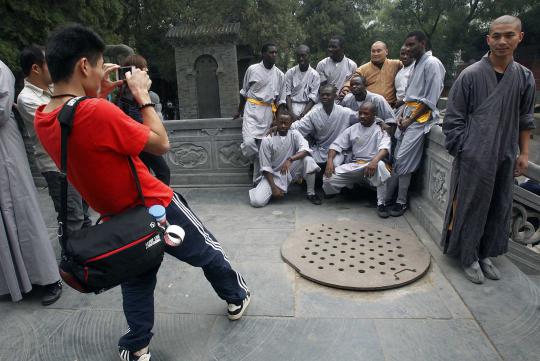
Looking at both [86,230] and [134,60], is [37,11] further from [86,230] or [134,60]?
[86,230]

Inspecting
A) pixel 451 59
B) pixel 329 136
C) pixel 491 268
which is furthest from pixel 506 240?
pixel 451 59

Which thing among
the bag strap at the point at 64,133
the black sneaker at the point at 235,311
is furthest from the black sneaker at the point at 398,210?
the bag strap at the point at 64,133

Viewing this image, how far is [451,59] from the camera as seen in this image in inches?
740

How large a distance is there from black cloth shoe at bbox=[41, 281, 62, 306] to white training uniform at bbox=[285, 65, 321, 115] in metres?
3.83

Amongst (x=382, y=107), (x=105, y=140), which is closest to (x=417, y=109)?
(x=382, y=107)

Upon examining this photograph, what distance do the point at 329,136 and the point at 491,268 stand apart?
8.82ft

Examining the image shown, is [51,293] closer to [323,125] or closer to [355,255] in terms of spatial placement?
[355,255]

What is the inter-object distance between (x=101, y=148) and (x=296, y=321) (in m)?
1.65

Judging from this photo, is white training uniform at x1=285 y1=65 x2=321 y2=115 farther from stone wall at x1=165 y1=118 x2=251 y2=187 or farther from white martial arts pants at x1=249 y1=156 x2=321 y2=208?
white martial arts pants at x1=249 y1=156 x2=321 y2=208

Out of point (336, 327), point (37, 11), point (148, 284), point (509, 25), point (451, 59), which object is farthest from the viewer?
point (451, 59)

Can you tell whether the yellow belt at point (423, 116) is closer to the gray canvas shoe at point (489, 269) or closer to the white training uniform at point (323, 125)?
the white training uniform at point (323, 125)

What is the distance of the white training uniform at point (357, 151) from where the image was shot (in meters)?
4.70

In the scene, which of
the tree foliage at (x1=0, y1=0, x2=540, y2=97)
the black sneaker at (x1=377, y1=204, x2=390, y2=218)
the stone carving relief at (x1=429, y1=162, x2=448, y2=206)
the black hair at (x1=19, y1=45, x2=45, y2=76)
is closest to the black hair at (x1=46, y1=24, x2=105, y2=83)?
the black hair at (x1=19, y1=45, x2=45, y2=76)

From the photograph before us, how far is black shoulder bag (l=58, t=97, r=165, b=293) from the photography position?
5.88ft
